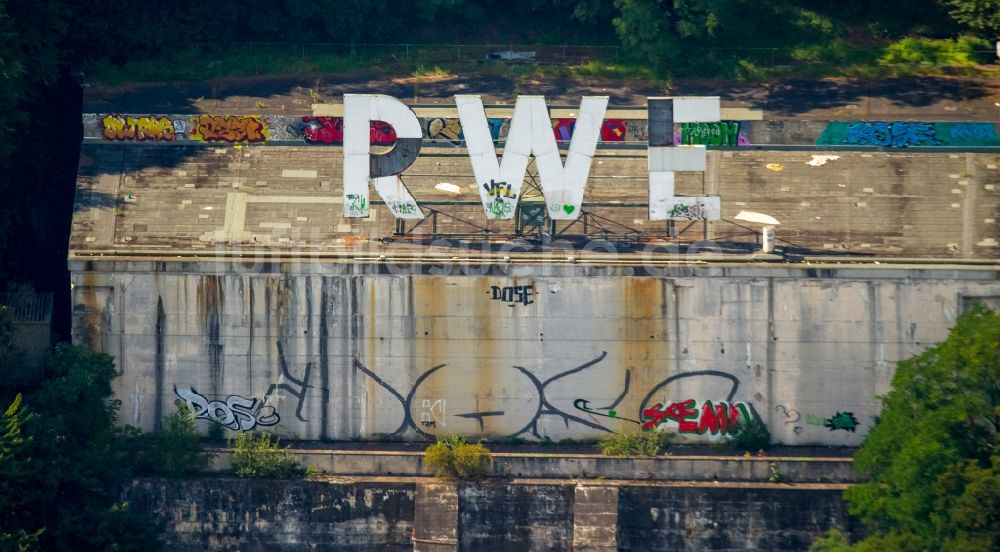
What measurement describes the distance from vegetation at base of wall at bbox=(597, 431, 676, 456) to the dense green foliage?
54.0 feet

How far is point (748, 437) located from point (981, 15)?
83.9 ft

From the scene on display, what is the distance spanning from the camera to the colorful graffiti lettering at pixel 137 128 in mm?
65625

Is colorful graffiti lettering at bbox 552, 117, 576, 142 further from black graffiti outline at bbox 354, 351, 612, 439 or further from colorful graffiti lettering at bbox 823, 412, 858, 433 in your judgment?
colorful graffiti lettering at bbox 823, 412, 858, 433

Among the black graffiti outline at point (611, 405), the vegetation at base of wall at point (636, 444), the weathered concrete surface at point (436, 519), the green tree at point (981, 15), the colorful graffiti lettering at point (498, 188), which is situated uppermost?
the green tree at point (981, 15)

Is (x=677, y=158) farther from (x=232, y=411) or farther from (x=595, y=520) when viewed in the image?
(x=232, y=411)

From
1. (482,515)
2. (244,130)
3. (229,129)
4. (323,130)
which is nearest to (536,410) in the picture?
(482,515)

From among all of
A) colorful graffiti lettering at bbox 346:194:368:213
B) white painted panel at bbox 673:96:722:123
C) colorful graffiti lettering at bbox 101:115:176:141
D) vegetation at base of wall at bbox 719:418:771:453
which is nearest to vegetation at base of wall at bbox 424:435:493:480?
vegetation at base of wall at bbox 719:418:771:453

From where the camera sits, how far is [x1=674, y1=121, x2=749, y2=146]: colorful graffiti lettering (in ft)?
202

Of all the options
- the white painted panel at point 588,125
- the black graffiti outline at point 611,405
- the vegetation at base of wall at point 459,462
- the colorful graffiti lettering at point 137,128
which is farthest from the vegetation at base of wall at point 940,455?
the colorful graffiti lettering at point 137,128

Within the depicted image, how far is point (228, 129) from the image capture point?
65812 millimetres

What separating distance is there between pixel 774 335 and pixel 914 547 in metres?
11.2

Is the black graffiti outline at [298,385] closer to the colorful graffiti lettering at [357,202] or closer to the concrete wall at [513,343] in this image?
the concrete wall at [513,343]

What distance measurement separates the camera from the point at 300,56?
7281 centimetres

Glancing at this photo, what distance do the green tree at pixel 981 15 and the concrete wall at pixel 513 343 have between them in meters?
18.2
